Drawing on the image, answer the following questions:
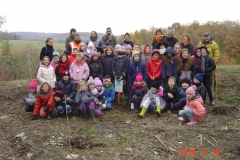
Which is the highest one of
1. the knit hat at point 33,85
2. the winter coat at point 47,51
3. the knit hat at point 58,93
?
the winter coat at point 47,51

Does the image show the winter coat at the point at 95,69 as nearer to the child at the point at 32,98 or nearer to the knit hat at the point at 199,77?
the child at the point at 32,98

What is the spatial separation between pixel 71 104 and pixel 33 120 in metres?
1.12

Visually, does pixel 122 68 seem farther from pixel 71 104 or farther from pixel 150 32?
pixel 150 32

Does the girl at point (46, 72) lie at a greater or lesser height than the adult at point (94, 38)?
lesser

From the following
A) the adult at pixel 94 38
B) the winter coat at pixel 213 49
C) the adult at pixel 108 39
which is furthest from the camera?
the adult at pixel 108 39

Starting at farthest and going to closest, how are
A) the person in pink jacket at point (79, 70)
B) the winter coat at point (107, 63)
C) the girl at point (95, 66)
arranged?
the winter coat at point (107, 63) < the girl at point (95, 66) < the person in pink jacket at point (79, 70)

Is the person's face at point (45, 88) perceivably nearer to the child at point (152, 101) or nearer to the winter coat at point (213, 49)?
the child at point (152, 101)

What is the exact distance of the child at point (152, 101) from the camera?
7316 millimetres

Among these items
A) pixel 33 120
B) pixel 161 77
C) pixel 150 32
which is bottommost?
pixel 33 120

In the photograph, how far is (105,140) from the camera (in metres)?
5.47

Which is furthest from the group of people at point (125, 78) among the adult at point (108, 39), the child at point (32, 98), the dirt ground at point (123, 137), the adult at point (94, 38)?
the adult at point (108, 39)

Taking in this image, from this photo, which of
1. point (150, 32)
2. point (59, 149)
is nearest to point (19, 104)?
point (59, 149)

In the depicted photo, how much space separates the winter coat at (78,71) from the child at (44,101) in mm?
966

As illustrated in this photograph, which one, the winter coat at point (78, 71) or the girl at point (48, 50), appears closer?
the winter coat at point (78, 71)
